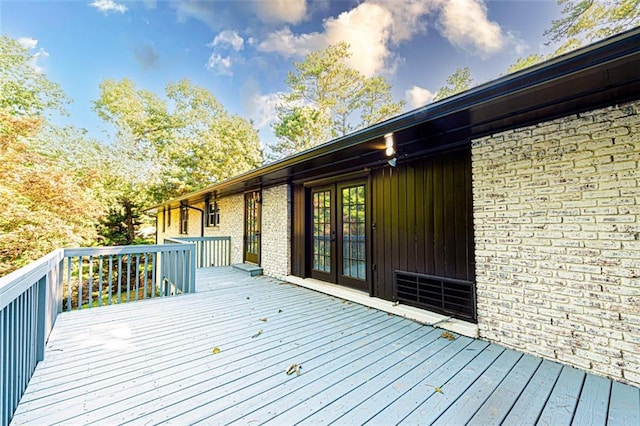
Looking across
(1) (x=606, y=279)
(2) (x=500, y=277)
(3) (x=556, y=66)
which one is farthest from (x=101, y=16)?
(1) (x=606, y=279)

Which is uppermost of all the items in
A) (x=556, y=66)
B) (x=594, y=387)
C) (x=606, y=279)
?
(x=556, y=66)

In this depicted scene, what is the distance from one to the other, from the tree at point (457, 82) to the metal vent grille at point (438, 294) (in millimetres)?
10072

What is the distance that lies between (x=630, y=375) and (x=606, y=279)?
0.72 meters

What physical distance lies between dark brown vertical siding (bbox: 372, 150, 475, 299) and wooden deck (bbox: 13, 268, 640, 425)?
2.58ft

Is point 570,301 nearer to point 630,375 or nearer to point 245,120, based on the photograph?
point 630,375

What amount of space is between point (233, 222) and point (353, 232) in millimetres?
4785

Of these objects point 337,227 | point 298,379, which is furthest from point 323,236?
point 298,379

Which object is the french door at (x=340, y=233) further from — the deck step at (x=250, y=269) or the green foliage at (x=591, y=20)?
the green foliage at (x=591, y=20)

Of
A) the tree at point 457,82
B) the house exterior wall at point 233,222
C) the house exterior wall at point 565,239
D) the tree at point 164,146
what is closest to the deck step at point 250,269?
the house exterior wall at point 233,222

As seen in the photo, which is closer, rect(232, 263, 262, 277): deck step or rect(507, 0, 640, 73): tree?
rect(232, 263, 262, 277): deck step

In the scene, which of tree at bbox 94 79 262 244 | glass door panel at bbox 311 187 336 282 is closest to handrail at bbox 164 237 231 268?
glass door panel at bbox 311 187 336 282

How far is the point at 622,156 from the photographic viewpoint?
→ 216cm

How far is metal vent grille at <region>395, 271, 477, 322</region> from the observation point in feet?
10.4

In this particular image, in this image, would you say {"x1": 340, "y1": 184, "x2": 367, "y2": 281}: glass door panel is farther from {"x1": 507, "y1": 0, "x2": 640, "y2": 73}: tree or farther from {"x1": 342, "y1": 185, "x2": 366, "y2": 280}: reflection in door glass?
{"x1": 507, "y1": 0, "x2": 640, "y2": 73}: tree
